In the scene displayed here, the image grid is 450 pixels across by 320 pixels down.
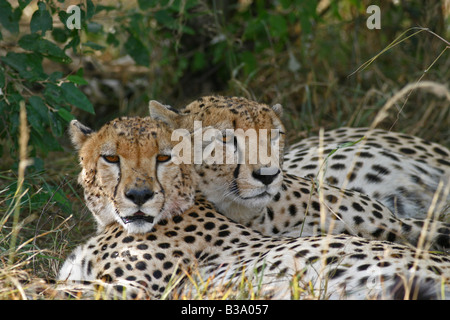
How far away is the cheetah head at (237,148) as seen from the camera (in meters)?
3.54

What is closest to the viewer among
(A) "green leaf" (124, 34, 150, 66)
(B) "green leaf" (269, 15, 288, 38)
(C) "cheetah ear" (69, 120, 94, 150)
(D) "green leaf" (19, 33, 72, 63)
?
(C) "cheetah ear" (69, 120, 94, 150)

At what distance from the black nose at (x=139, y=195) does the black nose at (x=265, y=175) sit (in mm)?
576

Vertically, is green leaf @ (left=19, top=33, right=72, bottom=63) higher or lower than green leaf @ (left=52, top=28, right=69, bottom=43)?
lower

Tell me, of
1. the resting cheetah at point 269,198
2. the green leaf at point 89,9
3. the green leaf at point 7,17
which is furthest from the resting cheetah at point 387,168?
the green leaf at point 7,17

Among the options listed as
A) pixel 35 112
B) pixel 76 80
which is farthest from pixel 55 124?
pixel 76 80

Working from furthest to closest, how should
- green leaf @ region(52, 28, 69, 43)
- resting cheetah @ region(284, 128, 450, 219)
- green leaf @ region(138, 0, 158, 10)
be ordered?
green leaf @ region(138, 0, 158, 10) → green leaf @ region(52, 28, 69, 43) → resting cheetah @ region(284, 128, 450, 219)

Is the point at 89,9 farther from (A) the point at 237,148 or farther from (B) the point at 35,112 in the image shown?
(A) the point at 237,148

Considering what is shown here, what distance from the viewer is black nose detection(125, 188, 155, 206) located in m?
3.14

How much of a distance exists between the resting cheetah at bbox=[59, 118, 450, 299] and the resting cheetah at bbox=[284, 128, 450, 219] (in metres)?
1.20

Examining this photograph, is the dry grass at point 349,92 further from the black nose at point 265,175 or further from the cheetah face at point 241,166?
the black nose at point 265,175

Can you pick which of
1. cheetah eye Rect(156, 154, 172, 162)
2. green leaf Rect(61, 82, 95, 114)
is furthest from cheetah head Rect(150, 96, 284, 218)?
green leaf Rect(61, 82, 95, 114)

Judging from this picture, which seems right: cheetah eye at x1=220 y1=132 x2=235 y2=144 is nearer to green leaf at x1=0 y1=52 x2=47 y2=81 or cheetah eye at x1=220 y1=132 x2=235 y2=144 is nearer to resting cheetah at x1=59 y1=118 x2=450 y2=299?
resting cheetah at x1=59 y1=118 x2=450 y2=299

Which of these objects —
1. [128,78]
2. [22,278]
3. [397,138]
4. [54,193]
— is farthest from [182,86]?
[22,278]
